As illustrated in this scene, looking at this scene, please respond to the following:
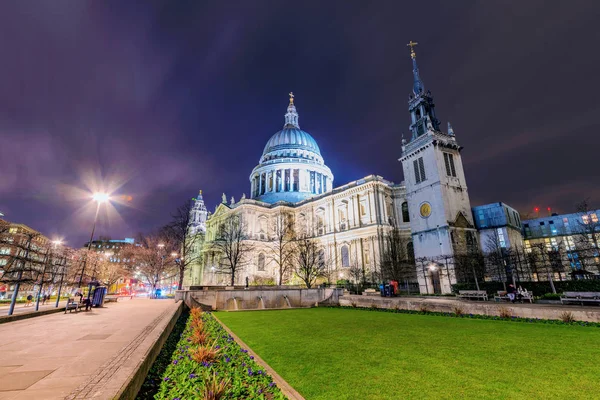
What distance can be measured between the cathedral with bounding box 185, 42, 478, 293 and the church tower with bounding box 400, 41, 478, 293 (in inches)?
5.0

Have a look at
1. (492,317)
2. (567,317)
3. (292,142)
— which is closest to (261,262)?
(292,142)

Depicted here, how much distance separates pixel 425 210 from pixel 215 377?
38.9 metres

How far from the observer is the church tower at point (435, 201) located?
3419cm

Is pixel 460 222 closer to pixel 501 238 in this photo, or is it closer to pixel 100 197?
pixel 501 238

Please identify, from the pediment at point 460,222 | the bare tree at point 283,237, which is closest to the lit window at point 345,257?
the bare tree at point 283,237

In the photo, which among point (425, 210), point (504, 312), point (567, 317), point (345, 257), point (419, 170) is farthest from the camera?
point (345, 257)

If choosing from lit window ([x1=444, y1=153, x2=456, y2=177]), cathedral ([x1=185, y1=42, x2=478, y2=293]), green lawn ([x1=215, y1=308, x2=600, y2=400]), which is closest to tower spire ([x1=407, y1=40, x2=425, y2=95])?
cathedral ([x1=185, y1=42, x2=478, y2=293])

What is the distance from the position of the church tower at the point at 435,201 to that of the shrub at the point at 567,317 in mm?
18315

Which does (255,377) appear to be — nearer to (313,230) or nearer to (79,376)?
(79,376)

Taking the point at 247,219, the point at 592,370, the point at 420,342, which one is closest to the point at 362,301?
the point at 420,342

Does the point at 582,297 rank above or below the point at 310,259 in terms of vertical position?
below

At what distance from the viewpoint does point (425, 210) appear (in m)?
38.6

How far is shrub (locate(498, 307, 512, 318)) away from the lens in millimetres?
14344

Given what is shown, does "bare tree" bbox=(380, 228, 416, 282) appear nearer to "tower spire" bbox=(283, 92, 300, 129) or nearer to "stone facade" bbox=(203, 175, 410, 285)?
"stone facade" bbox=(203, 175, 410, 285)
